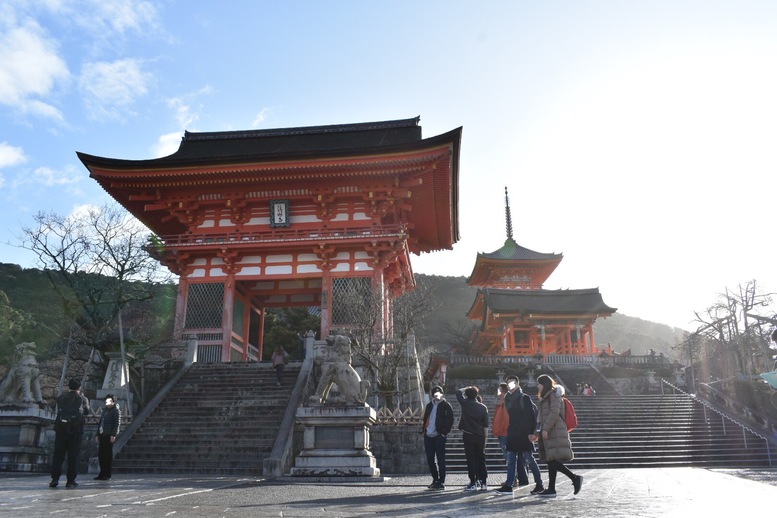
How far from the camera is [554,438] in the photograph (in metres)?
7.24

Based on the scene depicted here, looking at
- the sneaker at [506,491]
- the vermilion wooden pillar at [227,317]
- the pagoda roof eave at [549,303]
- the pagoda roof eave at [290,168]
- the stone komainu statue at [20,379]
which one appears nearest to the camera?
the sneaker at [506,491]

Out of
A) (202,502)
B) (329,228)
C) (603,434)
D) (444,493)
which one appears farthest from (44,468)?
(603,434)

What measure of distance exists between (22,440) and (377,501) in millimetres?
Result: 9246

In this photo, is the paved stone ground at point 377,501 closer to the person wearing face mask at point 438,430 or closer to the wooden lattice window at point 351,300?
the person wearing face mask at point 438,430

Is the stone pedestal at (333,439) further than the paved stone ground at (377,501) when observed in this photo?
Yes

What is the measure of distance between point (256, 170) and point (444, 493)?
1719 cm

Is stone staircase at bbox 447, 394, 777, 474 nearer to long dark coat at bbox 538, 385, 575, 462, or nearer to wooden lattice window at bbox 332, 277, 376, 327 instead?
wooden lattice window at bbox 332, 277, 376, 327

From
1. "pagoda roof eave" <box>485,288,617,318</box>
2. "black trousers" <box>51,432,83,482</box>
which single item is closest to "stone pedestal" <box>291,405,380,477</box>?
"black trousers" <box>51,432,83,482</box>

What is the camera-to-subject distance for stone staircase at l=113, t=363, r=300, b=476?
12.3 metres

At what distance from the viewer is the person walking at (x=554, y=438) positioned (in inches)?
281

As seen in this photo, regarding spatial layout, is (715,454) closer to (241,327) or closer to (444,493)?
(444,493)

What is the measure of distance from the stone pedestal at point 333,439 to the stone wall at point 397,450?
2.83m

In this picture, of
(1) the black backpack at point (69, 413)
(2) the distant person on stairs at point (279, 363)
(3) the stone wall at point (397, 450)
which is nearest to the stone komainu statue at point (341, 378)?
(3) the stone wall at point (397, 450)

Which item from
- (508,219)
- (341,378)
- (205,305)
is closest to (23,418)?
(341,378)
